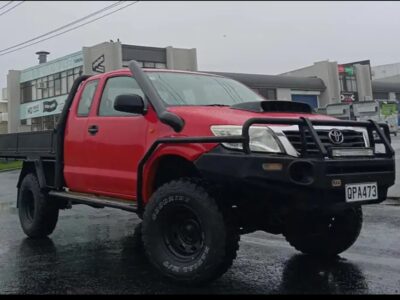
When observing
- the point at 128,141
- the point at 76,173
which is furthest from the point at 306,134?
the point at 76,173

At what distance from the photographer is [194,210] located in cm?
431

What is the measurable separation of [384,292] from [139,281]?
6.97 ft

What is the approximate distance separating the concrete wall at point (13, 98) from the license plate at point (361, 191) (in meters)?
52.8

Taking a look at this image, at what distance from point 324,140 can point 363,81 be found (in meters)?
58.1

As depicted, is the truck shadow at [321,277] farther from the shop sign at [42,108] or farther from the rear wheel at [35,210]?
the shop sign at [42,108]

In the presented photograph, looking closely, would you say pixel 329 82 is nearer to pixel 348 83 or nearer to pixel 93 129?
pixel 348 83

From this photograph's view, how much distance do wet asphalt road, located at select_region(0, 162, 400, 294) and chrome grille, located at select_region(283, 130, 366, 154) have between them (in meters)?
1.21

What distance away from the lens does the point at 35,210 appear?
6875 millimetres

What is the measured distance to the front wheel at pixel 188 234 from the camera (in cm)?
416

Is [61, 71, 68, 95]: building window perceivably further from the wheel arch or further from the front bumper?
the front bumper

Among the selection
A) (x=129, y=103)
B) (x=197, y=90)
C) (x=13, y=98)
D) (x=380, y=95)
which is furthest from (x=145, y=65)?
(x=129, y=103)

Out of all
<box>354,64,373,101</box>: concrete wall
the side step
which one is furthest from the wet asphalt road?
<box>354,64,373,101</box>: concrete wall

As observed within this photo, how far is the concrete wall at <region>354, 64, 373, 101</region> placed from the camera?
58.9 meters

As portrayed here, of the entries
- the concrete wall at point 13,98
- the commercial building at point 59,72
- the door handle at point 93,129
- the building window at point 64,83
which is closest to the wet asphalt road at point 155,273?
the door handle at point 93,129
